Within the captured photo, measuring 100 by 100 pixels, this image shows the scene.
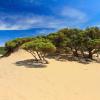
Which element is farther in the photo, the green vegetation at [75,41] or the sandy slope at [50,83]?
the green vegetation at [75,41]

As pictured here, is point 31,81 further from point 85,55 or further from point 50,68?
point 85,55

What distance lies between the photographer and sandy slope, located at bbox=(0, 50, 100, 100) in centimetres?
1129

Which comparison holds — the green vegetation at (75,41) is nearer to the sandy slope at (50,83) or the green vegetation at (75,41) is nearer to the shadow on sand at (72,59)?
the shadow on sand at (72,59)

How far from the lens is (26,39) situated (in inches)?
1168

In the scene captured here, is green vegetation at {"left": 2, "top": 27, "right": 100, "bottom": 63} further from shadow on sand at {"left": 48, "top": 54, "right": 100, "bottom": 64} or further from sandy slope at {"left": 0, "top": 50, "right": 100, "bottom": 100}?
sandy slope at {"left": 0, "top": 50, "right": 100, "bottom": 100}

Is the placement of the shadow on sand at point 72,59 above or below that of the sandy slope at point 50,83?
above

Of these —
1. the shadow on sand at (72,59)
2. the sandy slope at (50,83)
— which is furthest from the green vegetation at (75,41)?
the sandy slope at (50,83)

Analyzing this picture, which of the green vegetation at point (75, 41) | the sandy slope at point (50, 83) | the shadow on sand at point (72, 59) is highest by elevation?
the green vegetation at point (75, 41)

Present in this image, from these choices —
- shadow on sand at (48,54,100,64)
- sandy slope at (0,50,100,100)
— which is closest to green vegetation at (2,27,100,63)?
shadow on sand at (48,54,100,64)

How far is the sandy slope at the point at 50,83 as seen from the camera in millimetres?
11289

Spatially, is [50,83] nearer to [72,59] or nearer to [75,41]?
[72,59]

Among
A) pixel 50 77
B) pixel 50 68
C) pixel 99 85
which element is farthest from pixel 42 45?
pixel 99 85

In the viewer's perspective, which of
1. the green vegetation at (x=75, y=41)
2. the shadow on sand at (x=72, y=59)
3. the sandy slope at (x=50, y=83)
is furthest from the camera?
the green vegetation at (x=75, y=41)

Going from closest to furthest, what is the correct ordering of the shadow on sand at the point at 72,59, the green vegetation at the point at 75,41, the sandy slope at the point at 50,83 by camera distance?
the sandy slope at the point at 50,83
the shadow on sand at the point at 72,59
the green vegetation at the point at 75,41
